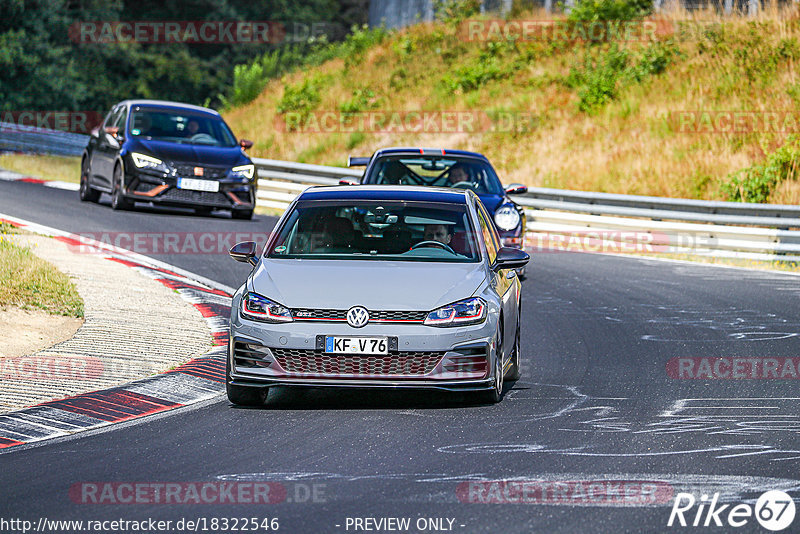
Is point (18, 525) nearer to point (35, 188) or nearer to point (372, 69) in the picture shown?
point (35, 188)

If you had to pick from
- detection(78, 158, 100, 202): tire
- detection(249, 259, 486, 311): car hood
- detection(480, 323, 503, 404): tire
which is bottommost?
detection(78, 158, 100, 202): tire

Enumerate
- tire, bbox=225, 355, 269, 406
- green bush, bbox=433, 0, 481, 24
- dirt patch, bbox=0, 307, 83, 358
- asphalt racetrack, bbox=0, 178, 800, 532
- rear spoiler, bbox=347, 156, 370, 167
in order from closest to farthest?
1. asphalt racetrack, bbox=0, 178, 800, 532
2. tire, bbox=225, 355, 269, 406
3. dirt patch, bbox=0, 307, 83, 358
4. rear spoiler, bbox=347, 156, 370, 167
5. green bush, bbox=433, 0, 481, 24

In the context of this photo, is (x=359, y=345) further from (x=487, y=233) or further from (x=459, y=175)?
(x=459, y=175)

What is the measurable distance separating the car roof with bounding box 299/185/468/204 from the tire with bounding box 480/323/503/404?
1.37m

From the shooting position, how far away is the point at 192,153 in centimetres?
2119

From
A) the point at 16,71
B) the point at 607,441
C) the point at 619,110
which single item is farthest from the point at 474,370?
the point at 16,71

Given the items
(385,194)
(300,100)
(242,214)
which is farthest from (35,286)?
(300,100)

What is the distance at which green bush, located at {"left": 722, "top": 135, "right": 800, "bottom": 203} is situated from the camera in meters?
25.1

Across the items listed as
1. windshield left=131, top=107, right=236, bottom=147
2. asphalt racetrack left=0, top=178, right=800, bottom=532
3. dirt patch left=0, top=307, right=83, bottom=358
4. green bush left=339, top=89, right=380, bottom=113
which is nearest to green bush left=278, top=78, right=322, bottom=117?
green bush left=339, top=89, right=380, bottom=113

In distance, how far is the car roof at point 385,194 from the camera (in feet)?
33.2

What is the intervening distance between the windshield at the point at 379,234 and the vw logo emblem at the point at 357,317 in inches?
34.5

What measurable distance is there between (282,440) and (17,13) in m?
39.0

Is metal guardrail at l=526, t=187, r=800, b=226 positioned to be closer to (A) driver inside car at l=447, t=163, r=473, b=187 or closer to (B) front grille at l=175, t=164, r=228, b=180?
(B) front grille at l=175, t=164, r=228, b=180

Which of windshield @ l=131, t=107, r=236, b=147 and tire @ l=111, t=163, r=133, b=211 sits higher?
Result: windshield @ l=131, t=107, r=236, b=147
